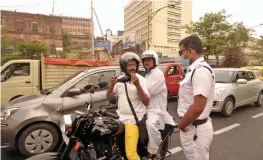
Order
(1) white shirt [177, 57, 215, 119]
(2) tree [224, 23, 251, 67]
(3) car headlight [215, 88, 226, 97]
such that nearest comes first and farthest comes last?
1. (1) white shirt [177, 57, 215, 119]
2. (3) car headlight [215, 88, 226, 97]
3. (2) tree [224, 23, 251, 67]

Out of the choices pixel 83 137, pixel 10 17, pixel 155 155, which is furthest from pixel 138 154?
pixel 10 17

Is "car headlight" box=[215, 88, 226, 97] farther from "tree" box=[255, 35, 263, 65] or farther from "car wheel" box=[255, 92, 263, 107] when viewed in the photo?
"tree" box=[255, 35, 263, 65]

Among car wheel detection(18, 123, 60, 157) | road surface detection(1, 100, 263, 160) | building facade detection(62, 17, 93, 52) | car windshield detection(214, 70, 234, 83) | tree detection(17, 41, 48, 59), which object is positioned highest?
building facade detection(62, 17, 93, 52)

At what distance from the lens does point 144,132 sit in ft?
8.96

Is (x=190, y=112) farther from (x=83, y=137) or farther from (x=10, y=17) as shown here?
(x=10, y=17)

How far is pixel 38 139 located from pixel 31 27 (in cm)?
4350

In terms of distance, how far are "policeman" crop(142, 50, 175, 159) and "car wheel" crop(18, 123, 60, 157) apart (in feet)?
6.94

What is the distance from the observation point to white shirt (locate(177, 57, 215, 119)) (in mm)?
2211

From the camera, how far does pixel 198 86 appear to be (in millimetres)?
2219

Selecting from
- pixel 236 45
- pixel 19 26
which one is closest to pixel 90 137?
pixel 236 45

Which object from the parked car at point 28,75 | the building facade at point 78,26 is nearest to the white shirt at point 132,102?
the parked car at point 28,75

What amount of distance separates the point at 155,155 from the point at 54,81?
6.29 metres

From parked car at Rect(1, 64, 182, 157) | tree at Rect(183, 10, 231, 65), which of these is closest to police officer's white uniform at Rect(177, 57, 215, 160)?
parked car at Rect(1, 64, 182, 157)

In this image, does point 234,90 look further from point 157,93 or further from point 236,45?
point 236,45
